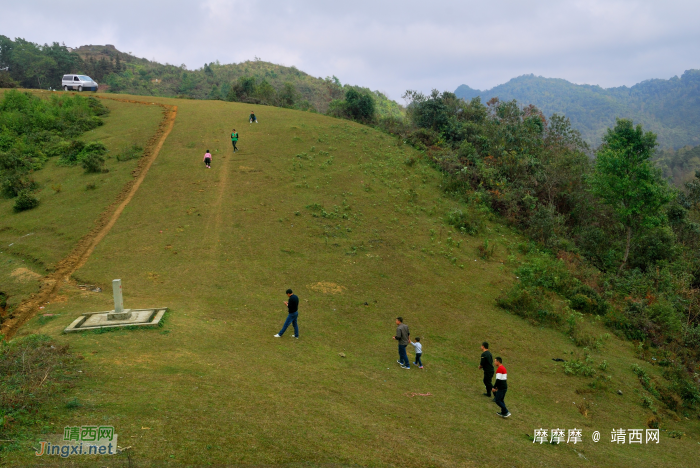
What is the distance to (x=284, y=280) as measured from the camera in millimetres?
16156

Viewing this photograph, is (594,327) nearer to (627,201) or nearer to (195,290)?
(627,201)

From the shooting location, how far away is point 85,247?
16688mm

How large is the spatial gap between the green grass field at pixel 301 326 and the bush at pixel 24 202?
52 centimetres

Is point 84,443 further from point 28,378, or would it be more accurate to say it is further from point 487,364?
point 487,364

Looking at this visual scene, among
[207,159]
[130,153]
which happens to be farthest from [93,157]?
[207,159]

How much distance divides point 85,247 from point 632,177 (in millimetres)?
27565

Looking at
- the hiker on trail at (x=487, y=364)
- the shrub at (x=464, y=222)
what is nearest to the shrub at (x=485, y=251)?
the shrub at (x=464, y=222)

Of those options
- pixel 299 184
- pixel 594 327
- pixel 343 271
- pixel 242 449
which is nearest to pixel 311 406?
pixel 242 449

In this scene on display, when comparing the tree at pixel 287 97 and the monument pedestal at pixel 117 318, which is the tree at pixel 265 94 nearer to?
the tree at pixel 287 97

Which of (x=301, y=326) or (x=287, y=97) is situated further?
(x=287, y=97)

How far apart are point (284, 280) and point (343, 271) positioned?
2847mm

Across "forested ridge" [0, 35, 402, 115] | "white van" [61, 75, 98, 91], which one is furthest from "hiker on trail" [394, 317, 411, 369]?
"white van" [61, 75, 98, 91]

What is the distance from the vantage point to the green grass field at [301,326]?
6898mm

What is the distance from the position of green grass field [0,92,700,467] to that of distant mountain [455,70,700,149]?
372 ft
